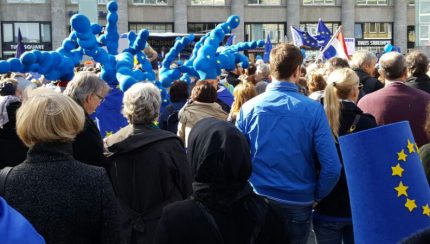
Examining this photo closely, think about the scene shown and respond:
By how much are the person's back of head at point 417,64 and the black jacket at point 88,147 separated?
3.44 metres

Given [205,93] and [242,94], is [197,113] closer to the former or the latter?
[205,93]

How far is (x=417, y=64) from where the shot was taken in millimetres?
5941

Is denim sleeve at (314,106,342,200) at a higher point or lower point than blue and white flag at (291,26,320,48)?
lower

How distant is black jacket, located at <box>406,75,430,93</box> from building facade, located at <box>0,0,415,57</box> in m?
40.4

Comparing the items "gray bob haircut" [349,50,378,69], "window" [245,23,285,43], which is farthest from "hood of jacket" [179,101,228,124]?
"window" [245,23,285,43]

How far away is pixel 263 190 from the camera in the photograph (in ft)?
12.6

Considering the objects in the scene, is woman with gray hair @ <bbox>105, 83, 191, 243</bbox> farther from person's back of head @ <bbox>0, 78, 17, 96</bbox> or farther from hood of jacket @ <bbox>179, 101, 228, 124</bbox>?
person's back of head @ <bbox>0, 78, 17, 96</bbox>

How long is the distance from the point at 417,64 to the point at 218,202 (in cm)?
395

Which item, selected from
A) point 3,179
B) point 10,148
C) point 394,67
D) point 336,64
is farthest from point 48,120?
point 336,64

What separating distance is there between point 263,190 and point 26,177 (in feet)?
5.33

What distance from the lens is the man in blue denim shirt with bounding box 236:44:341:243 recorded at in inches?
147

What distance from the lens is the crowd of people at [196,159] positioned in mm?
2648

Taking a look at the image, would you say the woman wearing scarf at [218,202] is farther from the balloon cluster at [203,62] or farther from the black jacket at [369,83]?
the black jacket at [369,83]

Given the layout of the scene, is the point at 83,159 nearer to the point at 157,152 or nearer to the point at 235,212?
the point at 157,152
